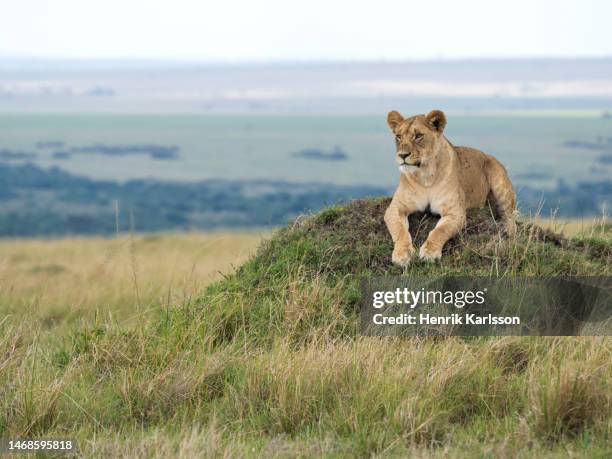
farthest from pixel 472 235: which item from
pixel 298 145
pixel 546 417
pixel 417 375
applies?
pixel 298 145

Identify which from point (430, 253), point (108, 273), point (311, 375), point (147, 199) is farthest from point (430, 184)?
point (147, 199)

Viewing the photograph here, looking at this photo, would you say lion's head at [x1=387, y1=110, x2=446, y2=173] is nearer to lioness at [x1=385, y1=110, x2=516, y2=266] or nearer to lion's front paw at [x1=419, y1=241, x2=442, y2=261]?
lioness at [x1=385, y1=110, x2=516, y2=266]

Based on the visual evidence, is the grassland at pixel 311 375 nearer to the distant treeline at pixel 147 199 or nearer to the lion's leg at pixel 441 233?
the lion's leg at pixel 441 233

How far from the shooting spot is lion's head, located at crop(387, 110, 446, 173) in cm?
870

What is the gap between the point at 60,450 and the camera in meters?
6.14

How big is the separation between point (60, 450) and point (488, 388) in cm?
255

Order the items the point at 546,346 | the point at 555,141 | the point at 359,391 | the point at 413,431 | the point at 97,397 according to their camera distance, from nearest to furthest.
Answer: the point at 413,431 → the point at 359,391 → the point at 97,397 → the point at 546,346 → the point at 555,141

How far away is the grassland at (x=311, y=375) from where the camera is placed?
613 cm

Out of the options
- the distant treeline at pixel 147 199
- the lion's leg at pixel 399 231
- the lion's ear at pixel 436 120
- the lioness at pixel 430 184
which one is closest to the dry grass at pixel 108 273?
the lion's leg at pixel 399 231

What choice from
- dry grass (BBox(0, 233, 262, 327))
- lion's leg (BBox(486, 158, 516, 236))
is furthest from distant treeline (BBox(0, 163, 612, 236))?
lion's leg (BBox(486, 158, 516, 236))

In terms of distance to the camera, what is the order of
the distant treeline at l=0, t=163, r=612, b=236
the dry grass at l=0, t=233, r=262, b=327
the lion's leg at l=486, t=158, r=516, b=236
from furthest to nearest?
the distant treeline at l=0, t=163, r=612, b=236 < the lion's leg at l=486, t=158, r=516, b=236 < the dry grass at l=0, t=233, r=262, b=327

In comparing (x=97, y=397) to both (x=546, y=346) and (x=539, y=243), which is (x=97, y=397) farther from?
(x=539, y=243)

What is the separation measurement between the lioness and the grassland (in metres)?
0.20

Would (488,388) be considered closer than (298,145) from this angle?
Yes
